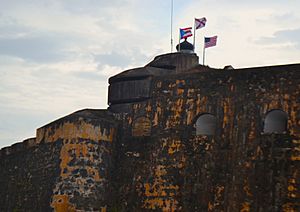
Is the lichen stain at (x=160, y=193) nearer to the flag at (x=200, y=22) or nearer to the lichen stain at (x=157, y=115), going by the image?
the lichen stain at (x=157, y=115)

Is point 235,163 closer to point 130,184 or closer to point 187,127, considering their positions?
point 187,127

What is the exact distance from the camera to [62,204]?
1847cm

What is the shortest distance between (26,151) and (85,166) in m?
3.75

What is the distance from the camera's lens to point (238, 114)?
55.1 ft

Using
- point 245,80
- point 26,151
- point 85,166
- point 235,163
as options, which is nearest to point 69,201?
point 85,166

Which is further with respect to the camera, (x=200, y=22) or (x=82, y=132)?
(x=200, y=22)

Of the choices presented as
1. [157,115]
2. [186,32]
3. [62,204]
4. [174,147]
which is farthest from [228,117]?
[62,204]

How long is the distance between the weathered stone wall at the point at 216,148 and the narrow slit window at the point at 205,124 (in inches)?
11.6

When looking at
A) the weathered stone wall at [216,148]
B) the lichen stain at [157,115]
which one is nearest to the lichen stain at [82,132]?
the weathered stone wall at [216,148]

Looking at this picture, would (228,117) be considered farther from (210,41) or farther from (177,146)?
(210,41)

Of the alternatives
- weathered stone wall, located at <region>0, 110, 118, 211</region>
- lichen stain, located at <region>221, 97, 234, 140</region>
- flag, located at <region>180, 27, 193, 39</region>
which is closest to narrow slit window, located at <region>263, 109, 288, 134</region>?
lichen stain, located at <region>221, 97, 234, 140</region>

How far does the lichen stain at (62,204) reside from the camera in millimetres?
18373

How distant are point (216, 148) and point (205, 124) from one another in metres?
1.19

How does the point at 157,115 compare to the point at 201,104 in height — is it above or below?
below
